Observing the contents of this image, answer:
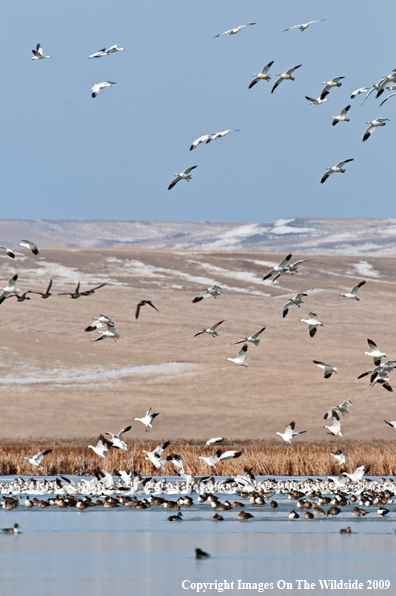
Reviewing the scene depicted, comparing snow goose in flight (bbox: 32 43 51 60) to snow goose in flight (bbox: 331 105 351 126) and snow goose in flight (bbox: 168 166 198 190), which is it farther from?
snow goose in flight (bbox: 331 105 351 126)

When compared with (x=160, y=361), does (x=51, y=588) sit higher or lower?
lower

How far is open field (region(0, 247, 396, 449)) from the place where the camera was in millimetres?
48969

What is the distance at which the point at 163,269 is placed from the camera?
116875 millimetres

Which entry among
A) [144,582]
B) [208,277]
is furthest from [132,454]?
[208,277]

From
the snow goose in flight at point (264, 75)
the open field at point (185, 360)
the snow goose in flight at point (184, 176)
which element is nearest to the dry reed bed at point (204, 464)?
the open field at point (185, 360)

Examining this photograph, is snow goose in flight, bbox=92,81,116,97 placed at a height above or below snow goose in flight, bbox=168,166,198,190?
above

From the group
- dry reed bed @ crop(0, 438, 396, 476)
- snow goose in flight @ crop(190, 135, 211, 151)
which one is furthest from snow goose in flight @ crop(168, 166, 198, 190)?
dry reed bed @ crop(0, 438, 396, 476)

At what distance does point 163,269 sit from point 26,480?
89.5m

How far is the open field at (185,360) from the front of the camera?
49.0 metres

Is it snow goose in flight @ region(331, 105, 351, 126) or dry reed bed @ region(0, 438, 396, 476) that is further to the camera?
dry reed bed @ region(0, 438, 396, 476)

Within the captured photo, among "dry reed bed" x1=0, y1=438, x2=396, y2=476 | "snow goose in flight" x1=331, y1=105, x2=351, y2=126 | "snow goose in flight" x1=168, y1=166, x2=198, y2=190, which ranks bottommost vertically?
"dry reed bed" x1=0, y1=438, x2=396, y2=476

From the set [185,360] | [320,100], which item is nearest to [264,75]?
[320,100]

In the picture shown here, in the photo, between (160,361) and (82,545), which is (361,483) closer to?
(82,545)

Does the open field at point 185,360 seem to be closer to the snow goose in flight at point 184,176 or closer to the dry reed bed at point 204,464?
the snow goose in flight at point 184,176
